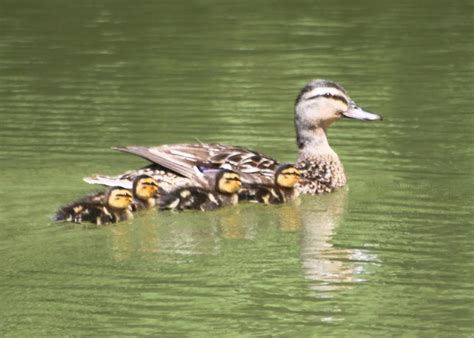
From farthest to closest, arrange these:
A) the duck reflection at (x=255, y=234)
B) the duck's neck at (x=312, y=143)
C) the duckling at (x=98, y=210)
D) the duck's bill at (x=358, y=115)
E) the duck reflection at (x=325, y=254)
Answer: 1. the duck's bill at (x=358, y=115)
2. the duck's neck at (x=312, y=143)
3. the duckling at (x=98, y=210)
4. the duck reflection at (x=255, y=234)
5. the duck reflection at (x=325, y=254)

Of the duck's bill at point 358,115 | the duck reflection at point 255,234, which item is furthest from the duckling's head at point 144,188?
the duck's bill at point 358,115

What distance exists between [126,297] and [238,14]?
377 inches

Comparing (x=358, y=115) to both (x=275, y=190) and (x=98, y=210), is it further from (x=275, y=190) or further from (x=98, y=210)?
(x=98, y=210)

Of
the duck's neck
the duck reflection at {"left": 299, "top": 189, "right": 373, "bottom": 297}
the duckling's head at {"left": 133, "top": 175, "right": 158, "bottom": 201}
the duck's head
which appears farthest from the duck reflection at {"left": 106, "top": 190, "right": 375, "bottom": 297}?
the duck's head

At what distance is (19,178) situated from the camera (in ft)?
34.3

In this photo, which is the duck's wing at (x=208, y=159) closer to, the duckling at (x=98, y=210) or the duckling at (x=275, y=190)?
the duckling at (x=275, y=190)

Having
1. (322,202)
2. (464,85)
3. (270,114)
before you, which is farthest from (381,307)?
(464,85)

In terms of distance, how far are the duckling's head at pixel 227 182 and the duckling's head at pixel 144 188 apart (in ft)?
1.17

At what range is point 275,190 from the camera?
33.1 feet

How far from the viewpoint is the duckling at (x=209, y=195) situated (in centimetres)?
983

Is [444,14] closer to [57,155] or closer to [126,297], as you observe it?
[57,155]

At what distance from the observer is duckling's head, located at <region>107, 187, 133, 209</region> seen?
9445 mm

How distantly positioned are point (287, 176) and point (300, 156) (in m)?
0.90

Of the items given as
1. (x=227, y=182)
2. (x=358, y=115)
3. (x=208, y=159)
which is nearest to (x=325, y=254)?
(x=227, y=182)
